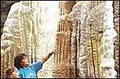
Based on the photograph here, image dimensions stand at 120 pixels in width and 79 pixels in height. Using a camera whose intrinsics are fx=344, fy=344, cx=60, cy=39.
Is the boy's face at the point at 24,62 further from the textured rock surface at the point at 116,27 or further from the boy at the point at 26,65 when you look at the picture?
the textured rock surface at the point at 116,27

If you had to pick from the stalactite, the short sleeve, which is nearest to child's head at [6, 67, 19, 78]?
the short sleeve

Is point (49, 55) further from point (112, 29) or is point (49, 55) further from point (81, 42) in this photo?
point (112, 29)

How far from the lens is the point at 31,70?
2.06 m

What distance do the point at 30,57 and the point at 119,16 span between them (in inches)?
23.0

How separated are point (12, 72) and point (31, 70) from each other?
4.5 inches

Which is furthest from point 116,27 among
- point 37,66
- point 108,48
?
point 37,66

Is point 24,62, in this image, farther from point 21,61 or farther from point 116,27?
point 116,27

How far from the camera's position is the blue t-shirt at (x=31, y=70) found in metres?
2.04

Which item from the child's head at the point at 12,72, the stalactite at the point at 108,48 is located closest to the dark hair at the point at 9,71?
the child's head at the point at 12,72

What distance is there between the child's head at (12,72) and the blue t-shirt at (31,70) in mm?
23

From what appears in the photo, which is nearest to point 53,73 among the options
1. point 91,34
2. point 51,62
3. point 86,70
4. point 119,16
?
point 51,62

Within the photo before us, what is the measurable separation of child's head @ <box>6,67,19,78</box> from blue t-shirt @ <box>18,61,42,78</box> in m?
0.02

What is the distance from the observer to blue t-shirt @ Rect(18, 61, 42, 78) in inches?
80.4

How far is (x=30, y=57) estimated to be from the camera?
2.07 metres
